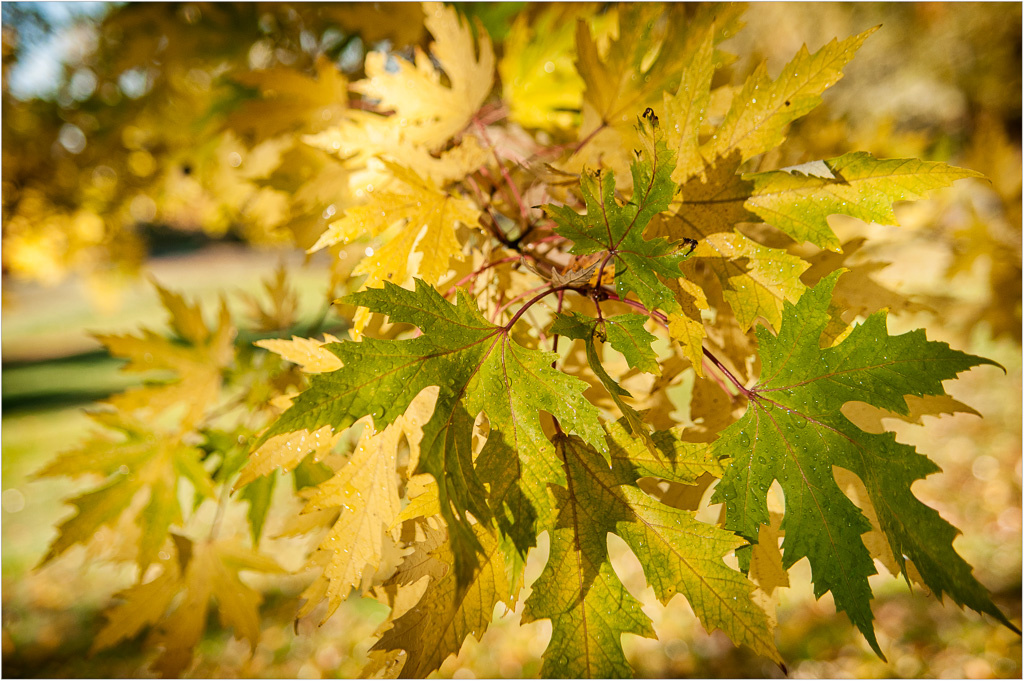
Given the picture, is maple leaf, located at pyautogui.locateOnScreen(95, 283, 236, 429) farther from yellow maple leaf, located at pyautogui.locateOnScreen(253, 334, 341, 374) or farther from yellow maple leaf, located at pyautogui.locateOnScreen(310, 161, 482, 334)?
yellow maple leaf, located at pyautogui.locateOnScreen(310, 161, 482, 334)

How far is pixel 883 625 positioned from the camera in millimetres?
3629

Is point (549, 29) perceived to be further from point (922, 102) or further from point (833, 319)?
point (922, 102)

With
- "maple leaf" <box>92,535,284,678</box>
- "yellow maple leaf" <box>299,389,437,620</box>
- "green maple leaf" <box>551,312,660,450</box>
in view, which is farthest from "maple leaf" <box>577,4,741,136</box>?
"maple leaf" <box>92,535,284,678</box>

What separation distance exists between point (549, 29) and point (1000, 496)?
5774 mm

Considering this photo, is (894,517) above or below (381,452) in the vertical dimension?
below

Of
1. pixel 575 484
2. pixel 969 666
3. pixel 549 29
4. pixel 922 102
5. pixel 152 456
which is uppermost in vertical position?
pixel 922 102

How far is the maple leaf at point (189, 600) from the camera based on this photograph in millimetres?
1437

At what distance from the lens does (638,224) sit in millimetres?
668

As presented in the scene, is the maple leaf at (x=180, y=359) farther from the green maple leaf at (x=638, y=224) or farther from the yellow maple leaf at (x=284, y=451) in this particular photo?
the green maple leaf at (x=638, y=224)

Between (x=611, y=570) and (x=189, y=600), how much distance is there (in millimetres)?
1382

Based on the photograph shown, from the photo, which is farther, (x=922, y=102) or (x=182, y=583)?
(x=922, y=102)

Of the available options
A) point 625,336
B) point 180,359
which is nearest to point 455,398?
point 625,336

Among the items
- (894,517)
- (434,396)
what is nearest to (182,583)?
(434,396)

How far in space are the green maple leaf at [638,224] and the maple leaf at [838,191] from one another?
8.7 inches
